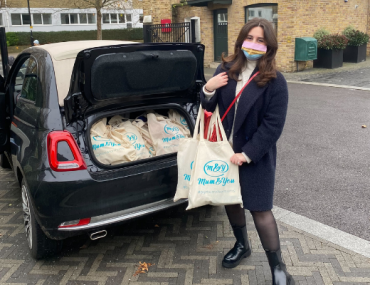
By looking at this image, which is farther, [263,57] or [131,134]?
[131,134]

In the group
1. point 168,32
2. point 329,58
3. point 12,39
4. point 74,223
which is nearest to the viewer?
point 74,223

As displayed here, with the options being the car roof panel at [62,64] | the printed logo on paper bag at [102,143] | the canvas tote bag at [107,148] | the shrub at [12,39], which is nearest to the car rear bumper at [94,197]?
the canvas tote bag at [107,148]

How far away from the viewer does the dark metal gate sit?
17.0 m

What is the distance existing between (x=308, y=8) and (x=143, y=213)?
13.2 metres

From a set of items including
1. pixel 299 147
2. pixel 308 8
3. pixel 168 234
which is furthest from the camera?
pixel 308 8

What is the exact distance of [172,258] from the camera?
10.4 ft

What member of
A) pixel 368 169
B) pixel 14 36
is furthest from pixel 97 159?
→ pixel 14 36

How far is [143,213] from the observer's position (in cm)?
294

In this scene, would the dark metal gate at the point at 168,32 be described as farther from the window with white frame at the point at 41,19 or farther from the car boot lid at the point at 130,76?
the window with white frame at the point at 41,19

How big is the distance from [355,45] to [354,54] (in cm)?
37

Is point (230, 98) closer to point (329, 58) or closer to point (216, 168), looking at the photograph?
point (216, 168)

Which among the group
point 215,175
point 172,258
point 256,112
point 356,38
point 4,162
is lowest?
point 172,258

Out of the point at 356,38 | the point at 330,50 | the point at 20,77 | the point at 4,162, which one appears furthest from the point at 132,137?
the point at 356,38

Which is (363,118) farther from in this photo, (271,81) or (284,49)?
(284,49)
